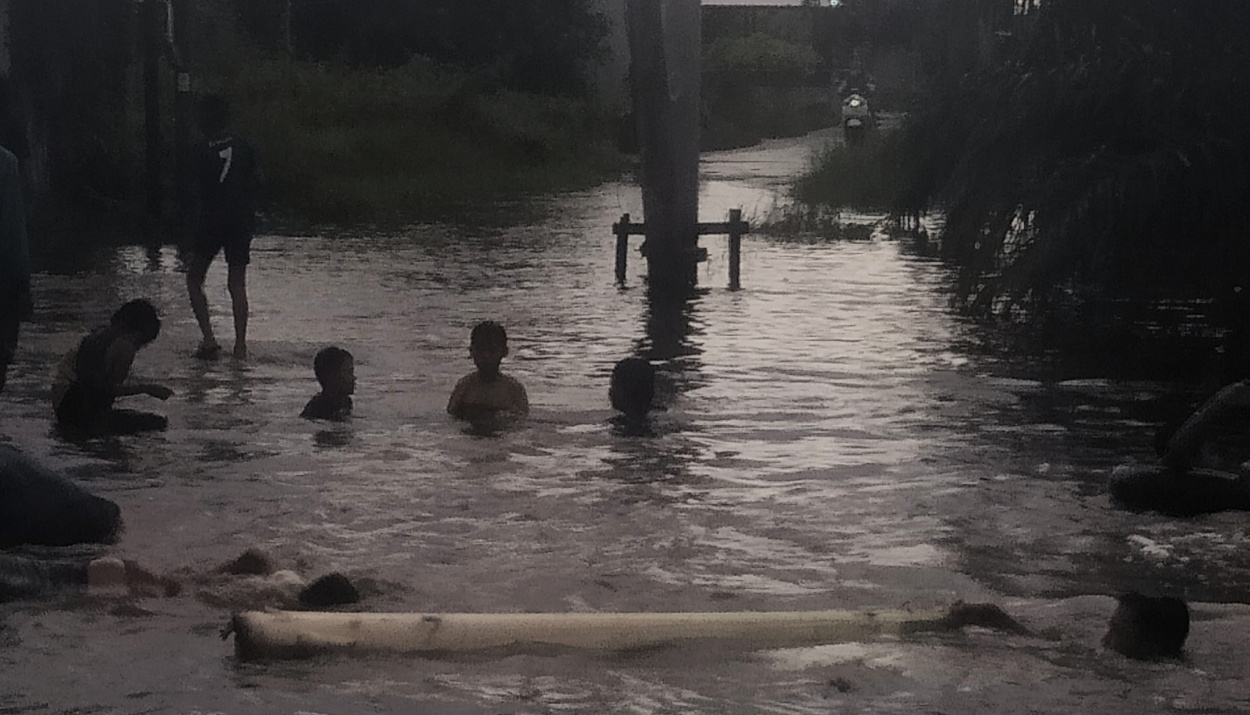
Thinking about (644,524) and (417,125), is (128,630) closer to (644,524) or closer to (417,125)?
(644,524)

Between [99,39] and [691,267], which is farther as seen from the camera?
[99,39]

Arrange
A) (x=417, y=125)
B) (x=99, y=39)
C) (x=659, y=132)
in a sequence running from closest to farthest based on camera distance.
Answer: (x=659, y=132) < (x=99, y=39) < (x=417, y=125)

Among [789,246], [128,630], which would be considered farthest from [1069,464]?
[789,246]

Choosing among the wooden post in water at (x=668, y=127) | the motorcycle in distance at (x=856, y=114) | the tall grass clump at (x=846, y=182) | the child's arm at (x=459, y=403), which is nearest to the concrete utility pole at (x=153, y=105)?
the wooden post in water at (x=668, y=127)

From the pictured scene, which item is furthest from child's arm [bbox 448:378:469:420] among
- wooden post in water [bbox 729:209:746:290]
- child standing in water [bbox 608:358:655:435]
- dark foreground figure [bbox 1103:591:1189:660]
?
wooden post in water [bbox 729:209:746:290]

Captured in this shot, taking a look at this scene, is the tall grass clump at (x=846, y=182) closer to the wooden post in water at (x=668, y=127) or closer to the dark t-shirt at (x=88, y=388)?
the wooden post in water at (x=668, y=127)

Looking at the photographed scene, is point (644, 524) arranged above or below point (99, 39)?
below

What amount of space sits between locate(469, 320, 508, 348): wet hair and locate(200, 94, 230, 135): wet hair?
133 inches

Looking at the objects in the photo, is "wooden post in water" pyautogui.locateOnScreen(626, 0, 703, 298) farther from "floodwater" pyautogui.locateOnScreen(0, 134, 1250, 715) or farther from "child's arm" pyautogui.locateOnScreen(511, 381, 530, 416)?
"child's arm" pyautogui.locateOnScreen(511, 381, 530, 416)

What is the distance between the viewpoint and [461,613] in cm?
706

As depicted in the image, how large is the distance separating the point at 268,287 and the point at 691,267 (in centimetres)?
428

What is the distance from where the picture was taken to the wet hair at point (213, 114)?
13.4 metres

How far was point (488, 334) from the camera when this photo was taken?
36.3 feet

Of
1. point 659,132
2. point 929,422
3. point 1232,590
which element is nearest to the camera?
point 1232,590
